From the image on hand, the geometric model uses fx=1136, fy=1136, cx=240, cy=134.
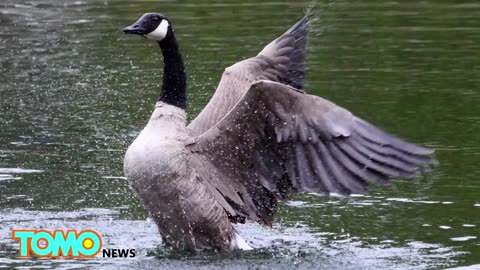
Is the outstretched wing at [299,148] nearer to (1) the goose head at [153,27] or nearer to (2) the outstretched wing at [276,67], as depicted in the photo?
(1) the goose head at [153,27]

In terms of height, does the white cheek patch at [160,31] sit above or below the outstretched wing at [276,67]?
above

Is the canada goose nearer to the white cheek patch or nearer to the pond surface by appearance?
the white cheek patch

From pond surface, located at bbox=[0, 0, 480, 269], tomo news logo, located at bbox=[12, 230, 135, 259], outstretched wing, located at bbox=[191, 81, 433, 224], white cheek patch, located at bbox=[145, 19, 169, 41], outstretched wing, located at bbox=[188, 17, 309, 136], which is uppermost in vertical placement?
white cheek patch, located at bbox=[145, 19, 169, 41]

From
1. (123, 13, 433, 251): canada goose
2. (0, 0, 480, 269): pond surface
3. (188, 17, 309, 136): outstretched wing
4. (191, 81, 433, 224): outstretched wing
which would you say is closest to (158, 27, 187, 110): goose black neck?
(123, 13, 433, 251): canada goose

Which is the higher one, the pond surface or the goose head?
the goose head

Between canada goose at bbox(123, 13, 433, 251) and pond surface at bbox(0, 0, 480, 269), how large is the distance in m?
0.31

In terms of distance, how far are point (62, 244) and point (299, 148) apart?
6.10 ft

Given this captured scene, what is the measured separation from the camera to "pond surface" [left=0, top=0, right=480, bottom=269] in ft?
26.1

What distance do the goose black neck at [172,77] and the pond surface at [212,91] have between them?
1.06 meters

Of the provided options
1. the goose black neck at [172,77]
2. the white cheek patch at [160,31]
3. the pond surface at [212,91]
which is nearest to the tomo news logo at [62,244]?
the pond surface at [212,91]

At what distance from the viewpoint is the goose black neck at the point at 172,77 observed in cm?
796

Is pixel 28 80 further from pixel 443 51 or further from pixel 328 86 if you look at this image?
pixel 443 51

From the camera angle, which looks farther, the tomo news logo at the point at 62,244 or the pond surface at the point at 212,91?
the pond surface at the point at 212,91

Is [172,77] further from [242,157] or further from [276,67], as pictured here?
[276,67]
